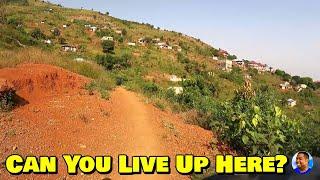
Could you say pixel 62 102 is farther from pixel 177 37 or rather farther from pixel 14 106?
pixel 177 37

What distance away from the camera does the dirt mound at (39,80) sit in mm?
10281

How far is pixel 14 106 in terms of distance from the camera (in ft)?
29.7

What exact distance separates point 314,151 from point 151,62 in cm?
4284

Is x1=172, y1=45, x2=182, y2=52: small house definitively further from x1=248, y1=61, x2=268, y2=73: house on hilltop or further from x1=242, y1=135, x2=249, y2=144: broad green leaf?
x1=242, y1=135, x2=249, y2=144: broad green leaf

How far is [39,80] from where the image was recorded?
36.1 ft

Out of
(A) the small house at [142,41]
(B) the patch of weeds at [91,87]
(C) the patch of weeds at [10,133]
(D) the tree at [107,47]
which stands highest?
(A) the small house at [142,41]

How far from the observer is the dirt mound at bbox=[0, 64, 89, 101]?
33.7 feet

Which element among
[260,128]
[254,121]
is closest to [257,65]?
[260,128]

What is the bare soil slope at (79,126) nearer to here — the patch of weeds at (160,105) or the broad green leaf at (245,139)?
the patch of weeds at (160,105)

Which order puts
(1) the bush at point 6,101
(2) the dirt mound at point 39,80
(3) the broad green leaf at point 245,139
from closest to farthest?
(3) the broad green leaf at point 245,139
(1) the bush at point 6,101
(2) the dirt mound at point 39,80

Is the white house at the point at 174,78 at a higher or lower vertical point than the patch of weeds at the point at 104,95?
higher

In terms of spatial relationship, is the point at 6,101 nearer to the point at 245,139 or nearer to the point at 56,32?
the point at 245,139

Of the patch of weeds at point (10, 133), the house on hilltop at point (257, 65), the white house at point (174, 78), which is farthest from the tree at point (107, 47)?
the house on hilltop at point (257, 65)

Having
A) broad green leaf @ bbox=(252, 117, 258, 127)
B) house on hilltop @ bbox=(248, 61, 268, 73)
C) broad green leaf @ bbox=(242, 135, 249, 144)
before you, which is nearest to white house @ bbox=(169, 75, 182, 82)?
broad green leaf @ bbox=(242, 135, 249, 144)
